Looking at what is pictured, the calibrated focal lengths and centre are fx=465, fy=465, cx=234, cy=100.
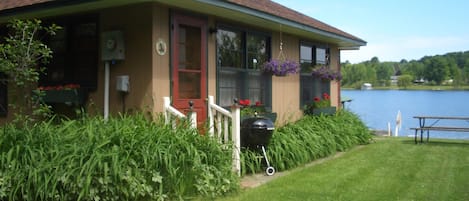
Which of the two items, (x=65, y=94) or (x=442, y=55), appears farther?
(x=442, y=55)

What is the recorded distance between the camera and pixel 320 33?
35.5 ft

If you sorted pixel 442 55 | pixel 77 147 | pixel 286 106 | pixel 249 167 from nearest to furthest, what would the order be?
pixel 77 147, pixel 249 167, pixel 286 106, pixel 442 55

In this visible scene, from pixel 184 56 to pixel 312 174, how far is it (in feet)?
9.25

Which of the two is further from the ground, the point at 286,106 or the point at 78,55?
the point at 78,55

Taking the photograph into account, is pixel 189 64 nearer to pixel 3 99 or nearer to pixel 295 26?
pixel 295 26

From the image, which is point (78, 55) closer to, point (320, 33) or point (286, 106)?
point (286, 106)

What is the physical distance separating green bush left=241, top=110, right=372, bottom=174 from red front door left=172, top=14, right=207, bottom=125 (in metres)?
1.23

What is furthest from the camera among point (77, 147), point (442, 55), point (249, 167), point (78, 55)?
point (442, 55)

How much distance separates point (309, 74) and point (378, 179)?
4909mm

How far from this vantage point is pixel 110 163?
5004mm

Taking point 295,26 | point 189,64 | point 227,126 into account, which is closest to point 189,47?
point 189,64

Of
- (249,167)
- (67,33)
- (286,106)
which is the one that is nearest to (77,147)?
(249,167)

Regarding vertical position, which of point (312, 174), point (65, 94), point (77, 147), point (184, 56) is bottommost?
point (312, 174)

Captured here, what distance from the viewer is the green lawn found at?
5.96m
